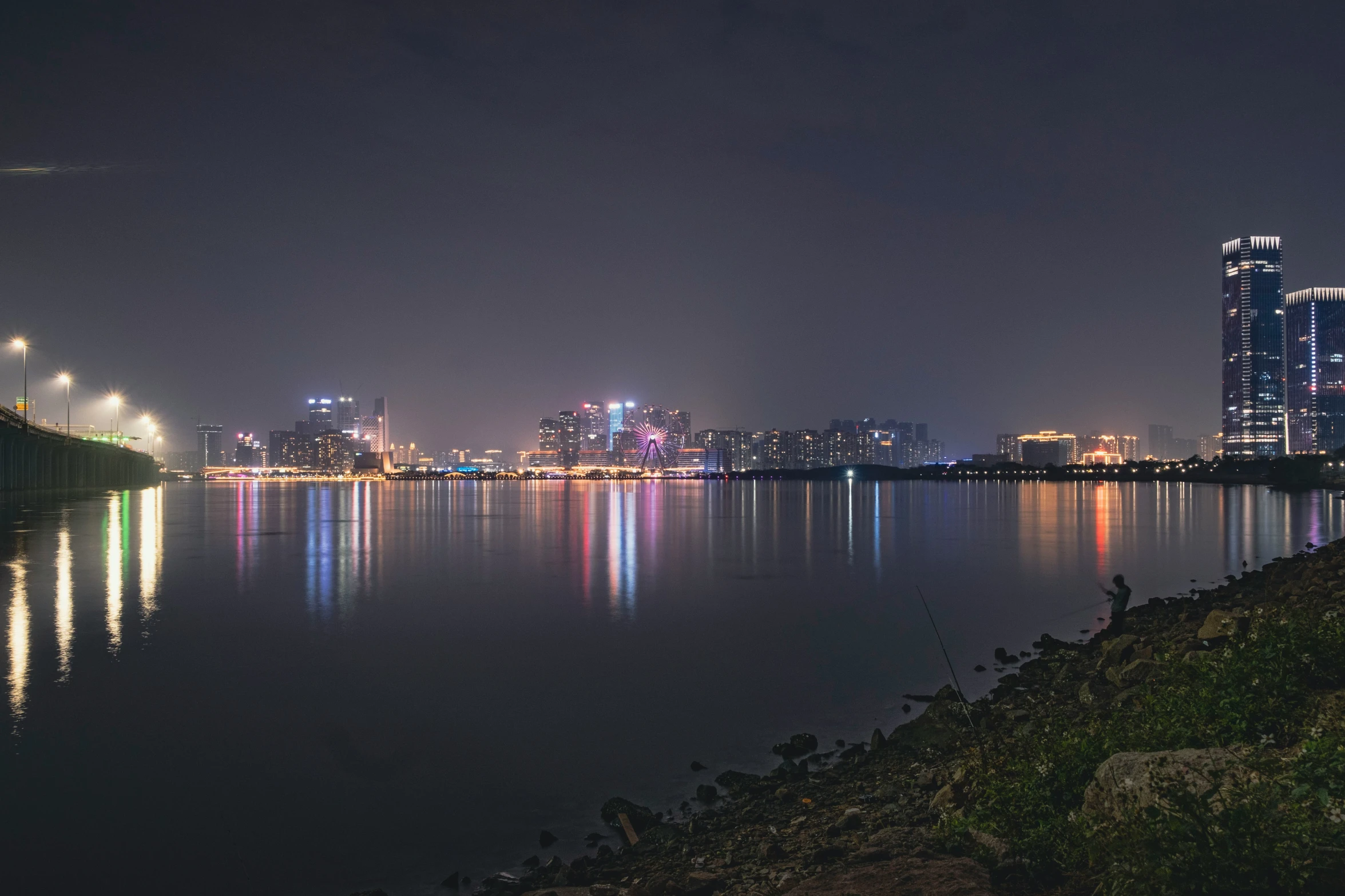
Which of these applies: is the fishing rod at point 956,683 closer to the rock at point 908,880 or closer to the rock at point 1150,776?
the rock at point 1150,776

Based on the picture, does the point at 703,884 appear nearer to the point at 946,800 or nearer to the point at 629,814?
the point at 946,800

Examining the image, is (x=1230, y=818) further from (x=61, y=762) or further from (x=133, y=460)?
(x=133, y=460)

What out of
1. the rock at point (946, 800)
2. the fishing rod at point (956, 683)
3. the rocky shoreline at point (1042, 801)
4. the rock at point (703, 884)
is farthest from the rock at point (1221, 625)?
the rock at point (703, 884)

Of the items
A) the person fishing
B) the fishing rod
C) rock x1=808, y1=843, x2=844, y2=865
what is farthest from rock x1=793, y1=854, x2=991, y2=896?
the person fishing

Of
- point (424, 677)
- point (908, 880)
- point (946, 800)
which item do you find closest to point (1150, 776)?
point (908, 880)

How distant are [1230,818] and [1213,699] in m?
3.55

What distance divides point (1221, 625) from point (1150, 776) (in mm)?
9481

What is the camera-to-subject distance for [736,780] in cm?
1076

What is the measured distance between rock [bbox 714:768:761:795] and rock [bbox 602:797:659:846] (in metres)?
1.11

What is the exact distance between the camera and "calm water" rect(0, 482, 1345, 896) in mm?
9562

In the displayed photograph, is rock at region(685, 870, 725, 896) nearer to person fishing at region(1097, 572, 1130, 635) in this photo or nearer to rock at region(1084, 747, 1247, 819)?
rock at region(1084, 747, 1247, 819)

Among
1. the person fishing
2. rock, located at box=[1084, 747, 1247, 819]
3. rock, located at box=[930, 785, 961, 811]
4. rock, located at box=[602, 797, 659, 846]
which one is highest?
rock, located at box=[1084, 747, 1247, 819]

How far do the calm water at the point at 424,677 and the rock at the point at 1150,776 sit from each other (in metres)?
5.59

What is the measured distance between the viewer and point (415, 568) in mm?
34281
